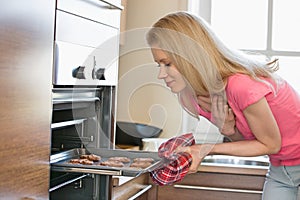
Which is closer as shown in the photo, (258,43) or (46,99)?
(46,99)

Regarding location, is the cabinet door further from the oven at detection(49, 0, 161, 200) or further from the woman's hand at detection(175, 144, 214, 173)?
the woman's hand at detection(175, 144, 214, 173)

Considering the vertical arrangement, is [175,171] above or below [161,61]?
below

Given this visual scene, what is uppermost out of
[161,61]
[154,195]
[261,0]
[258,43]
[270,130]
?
[261,0]

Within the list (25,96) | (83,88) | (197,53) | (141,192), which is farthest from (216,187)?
(25,96)

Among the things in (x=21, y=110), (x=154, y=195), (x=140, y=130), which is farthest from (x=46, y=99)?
(x=140, y=130)

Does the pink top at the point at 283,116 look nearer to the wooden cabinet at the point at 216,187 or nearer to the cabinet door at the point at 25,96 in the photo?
the cabinet door at the point at 25,96

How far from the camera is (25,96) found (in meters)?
1.22

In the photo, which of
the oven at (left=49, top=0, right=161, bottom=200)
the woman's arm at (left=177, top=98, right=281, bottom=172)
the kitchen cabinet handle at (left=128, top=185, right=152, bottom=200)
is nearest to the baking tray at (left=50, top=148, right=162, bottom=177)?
the oven at (left=49, top=0, right=161, bottom=200)

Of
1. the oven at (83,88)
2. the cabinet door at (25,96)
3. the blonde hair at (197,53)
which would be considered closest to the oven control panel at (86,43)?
the oven at (83,88)

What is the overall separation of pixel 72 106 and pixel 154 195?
2.92 feet

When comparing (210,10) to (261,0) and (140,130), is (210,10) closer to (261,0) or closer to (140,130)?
(261,0)

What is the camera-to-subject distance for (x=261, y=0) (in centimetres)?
291

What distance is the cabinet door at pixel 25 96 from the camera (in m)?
1.14

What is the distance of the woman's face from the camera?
1.45 meters
